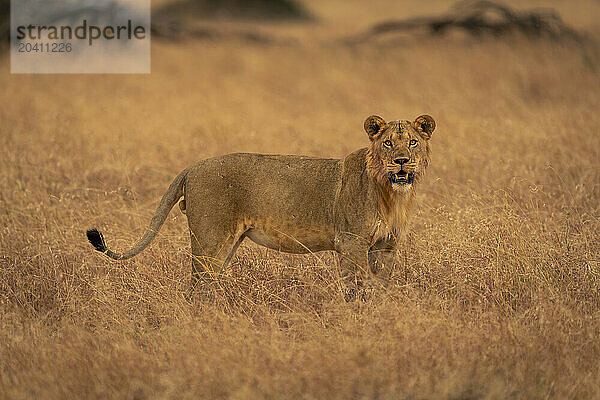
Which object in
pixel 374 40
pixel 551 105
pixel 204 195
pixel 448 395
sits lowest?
pixel 448 395

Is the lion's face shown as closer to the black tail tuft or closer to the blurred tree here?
the black tail tuft

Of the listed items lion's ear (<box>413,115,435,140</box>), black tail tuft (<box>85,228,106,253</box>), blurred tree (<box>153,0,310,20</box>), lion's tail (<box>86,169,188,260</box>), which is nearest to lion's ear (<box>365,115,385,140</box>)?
lion's ear (<box>413,115,435,140</box>)

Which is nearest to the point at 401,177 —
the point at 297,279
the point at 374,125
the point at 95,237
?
the point at 374,125

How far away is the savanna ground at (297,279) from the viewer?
14.2ft

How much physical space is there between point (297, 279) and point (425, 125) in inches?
57.4

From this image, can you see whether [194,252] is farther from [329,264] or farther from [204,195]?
[329,264]

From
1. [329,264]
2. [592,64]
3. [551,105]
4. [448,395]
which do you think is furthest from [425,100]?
[448,395]

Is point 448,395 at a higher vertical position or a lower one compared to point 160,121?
lower

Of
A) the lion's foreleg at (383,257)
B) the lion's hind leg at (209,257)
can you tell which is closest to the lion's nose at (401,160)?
the lion's foreleg at (383,257)

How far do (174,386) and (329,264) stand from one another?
219cm

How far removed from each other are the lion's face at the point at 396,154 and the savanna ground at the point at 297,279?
0.72 metres

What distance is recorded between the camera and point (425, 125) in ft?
17.7

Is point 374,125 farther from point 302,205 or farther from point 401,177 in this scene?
point 302,205

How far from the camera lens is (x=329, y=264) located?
6152 mm
